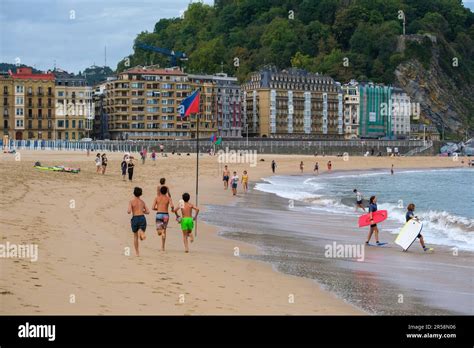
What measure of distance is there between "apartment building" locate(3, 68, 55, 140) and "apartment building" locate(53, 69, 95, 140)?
1315mm

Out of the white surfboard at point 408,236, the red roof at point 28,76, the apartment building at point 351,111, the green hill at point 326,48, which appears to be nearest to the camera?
the white surfboard at point 408,236

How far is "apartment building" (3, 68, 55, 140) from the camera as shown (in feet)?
371

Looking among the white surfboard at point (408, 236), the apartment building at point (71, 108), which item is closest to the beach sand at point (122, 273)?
the white surfboard at point (408, 236)

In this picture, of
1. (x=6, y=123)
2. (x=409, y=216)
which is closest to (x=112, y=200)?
(x=409, y=216)

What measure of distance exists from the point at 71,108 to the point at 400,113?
270 feet

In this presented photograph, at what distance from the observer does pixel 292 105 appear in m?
148

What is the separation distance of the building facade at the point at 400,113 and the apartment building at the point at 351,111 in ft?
33.1

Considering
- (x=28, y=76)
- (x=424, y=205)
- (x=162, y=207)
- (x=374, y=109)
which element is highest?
(x=28, y=76)

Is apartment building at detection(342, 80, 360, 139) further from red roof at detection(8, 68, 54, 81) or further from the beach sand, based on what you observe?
the beach sand

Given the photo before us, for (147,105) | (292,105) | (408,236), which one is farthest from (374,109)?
(408,236)

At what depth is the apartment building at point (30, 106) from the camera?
371 feet

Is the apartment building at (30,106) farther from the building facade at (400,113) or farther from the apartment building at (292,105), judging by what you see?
the building facade at (400,113)

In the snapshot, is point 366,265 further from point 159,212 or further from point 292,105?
point 292,105
